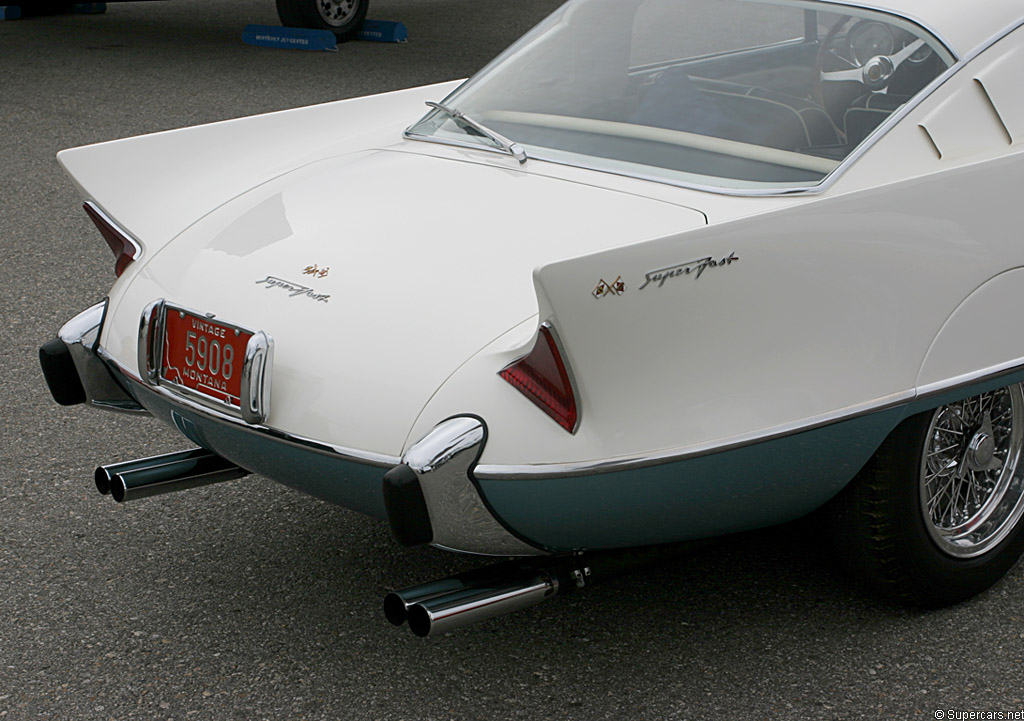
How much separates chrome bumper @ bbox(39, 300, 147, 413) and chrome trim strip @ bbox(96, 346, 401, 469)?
0.08m

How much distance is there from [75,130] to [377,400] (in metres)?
6.77

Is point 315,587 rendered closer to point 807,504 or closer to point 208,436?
point 208,436

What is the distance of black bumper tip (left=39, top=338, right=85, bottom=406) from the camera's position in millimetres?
2863

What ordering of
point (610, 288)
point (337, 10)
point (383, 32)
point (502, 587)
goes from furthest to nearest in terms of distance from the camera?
point (383, 32)
point (337, 10)
point (502, 587)
point (610, 288)

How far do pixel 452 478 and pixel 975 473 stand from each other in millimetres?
1451

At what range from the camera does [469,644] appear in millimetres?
2744

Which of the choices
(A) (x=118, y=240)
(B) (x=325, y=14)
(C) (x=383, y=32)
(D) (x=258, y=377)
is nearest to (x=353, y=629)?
(D) (x=258, y=377)

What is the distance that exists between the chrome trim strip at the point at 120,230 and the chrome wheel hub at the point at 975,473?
1.91 m

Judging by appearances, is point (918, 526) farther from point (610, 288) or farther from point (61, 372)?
point (61, 372)

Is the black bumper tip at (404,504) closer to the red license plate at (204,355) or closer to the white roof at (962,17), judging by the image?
the red license plate at (204,355)

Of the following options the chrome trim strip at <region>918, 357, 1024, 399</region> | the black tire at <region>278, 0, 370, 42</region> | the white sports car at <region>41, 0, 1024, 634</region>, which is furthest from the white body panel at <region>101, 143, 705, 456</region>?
the black tire at <region>278, 0, 370, 42</region>

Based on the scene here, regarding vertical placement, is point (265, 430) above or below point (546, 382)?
below

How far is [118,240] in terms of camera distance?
9.81 ft

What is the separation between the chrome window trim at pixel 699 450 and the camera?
2174 mm
